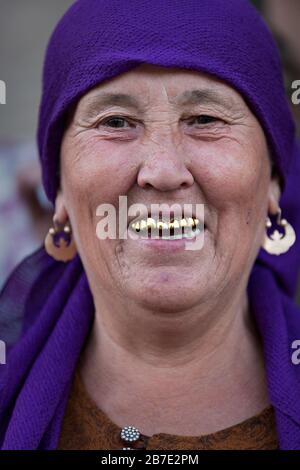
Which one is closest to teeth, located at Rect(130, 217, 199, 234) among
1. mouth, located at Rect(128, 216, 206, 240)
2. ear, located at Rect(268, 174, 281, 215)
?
mouth, located at Rect(128, 216, 206, 240)

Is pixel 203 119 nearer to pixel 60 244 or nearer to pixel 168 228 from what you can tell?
pixel 168 228

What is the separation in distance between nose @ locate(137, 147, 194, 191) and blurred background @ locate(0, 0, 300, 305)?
1520 mm

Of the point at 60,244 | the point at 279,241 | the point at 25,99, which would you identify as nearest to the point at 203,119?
the point at 279,241

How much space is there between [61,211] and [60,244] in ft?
0.52

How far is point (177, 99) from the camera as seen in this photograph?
2.07 m

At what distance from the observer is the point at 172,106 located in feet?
6.79

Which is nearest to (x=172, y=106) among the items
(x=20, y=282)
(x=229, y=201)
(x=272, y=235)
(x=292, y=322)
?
(x=229, y=201)

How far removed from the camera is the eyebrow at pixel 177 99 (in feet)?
6.79

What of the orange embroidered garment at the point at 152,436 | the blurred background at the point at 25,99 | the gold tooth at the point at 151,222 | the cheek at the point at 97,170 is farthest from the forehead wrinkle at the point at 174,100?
the blurred background at the point at 25,99

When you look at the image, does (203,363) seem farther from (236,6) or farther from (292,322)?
(236,6)

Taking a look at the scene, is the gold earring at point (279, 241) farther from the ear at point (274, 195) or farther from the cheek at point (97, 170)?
the cheek at point (97, 170)

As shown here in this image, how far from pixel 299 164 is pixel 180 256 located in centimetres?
84

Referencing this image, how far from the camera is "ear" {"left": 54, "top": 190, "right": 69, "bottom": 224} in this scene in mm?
2445

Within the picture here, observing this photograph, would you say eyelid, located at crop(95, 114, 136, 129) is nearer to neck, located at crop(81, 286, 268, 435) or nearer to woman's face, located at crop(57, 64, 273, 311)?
woman's face, located at crop(57, 64, 273, 311)
